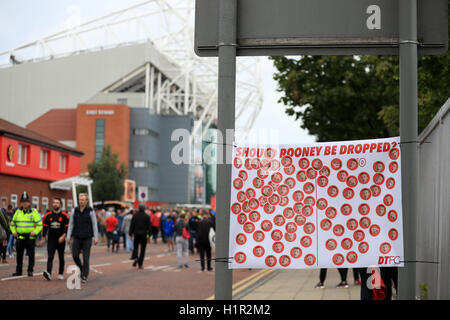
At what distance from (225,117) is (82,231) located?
11.5 meters

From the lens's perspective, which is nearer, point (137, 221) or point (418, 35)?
point (418, 35)

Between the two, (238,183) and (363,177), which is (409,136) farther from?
(238,183)

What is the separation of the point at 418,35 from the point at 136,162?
87917mm

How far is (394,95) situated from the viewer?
20.7 meters

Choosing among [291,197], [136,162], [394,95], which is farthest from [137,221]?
[136,162]

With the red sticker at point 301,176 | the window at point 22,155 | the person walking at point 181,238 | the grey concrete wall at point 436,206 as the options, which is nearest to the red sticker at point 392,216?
the red sticker at point 301,176

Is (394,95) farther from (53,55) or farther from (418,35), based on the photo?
(53,55)

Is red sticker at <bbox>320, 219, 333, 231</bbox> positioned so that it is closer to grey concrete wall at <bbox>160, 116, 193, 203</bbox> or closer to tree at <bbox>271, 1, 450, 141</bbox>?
tree at <bbox>271, 1, 450, 141</bbox>

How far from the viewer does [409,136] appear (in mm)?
4039

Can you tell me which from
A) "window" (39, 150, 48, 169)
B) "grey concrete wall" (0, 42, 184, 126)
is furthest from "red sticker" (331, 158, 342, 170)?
"grey concrete wall" (0, 42, 184, 126)

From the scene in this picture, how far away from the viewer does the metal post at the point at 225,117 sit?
3.99 m

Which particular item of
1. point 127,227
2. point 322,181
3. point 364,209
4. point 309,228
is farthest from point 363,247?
point 127,227

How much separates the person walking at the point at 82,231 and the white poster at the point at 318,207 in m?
10.8
